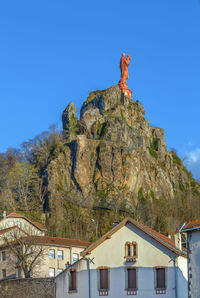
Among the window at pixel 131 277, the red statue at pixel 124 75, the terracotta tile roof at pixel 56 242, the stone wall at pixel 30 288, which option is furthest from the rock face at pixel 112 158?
the window at pixel 131 277

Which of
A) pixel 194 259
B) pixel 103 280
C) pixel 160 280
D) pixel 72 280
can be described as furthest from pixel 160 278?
pixel 194 259

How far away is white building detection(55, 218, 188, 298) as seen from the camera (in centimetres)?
5319

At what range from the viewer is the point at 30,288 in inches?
2267

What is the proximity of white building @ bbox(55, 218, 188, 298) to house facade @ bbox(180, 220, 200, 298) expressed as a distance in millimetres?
11266

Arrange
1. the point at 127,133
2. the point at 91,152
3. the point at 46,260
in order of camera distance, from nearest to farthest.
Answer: the point at 46,260 → the point at 91,152 → the point at 127,133

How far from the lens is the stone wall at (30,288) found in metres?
57.1

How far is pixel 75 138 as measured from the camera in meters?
142

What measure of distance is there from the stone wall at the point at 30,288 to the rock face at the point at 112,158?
214ft

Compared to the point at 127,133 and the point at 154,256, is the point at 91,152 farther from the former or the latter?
the point at 154,256

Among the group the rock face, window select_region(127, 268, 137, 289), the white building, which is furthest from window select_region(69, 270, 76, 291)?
the rock face

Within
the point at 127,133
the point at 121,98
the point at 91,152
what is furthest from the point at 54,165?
the point at 121,98

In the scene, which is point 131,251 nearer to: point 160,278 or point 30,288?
point 160,278

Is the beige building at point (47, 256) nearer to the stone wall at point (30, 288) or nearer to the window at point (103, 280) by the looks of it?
the stone wall at point (30, 288)

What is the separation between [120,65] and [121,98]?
8.48m
